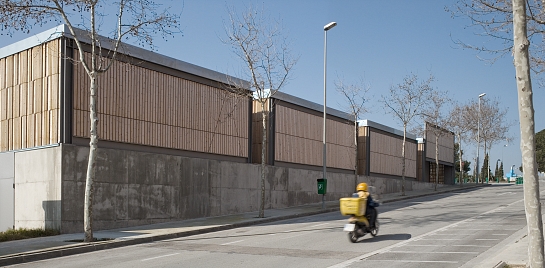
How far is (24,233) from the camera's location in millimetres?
18938

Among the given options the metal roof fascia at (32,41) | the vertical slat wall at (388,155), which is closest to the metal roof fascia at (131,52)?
the metal roof fascia at (32,41)

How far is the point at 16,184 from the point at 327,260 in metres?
14.4

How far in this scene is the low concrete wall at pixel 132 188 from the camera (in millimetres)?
19891

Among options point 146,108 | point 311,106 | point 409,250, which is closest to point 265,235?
point 409,250

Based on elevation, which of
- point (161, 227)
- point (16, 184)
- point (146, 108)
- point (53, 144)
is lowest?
point (161, 227)

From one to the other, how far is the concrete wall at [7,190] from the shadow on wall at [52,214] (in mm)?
2296

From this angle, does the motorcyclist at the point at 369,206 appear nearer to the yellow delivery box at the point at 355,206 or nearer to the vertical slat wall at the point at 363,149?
the yellow delivery box at the point at 355,206

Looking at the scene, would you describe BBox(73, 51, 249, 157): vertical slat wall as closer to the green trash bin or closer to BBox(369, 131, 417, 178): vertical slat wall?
the green trash bin

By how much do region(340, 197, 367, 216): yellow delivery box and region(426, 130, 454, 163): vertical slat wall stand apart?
42515mm

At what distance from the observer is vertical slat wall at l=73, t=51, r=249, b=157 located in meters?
21.9

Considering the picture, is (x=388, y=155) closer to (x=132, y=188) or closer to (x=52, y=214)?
(x=132, y=188)

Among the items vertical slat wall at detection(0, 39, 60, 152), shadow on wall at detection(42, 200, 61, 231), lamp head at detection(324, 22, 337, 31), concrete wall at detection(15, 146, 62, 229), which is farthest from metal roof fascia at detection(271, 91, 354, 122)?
shadow on wall at detection(42, 200, 61, 231)

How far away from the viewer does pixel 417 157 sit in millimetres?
56125

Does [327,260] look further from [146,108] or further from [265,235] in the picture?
[146,108]
